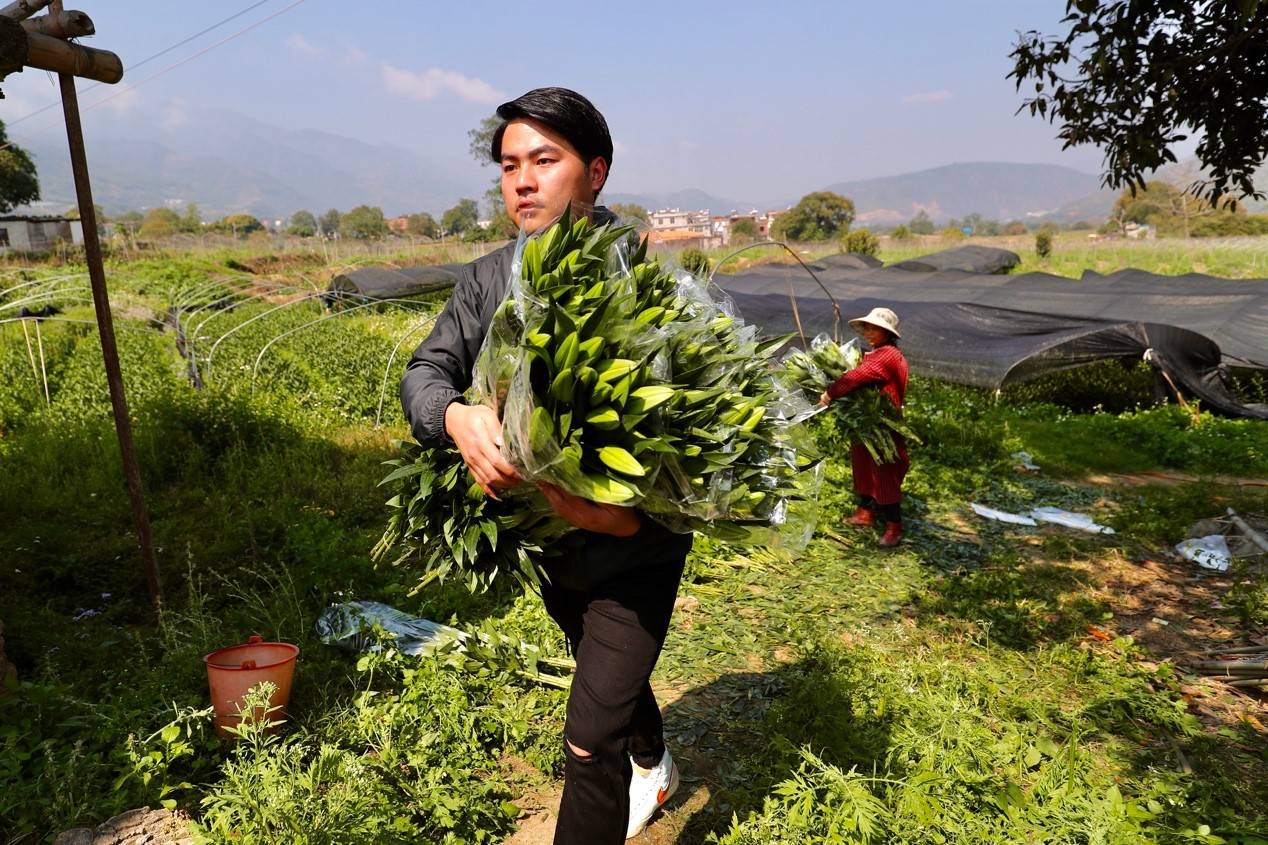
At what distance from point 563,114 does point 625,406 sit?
84 cm

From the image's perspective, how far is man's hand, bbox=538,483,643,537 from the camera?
5.92 ft

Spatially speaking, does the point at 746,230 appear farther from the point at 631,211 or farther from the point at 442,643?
the point at 631,211

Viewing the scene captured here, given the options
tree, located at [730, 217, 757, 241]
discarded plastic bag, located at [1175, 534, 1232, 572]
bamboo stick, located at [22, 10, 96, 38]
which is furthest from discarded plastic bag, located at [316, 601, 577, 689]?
tree, located at [730, 217, 757, 241]

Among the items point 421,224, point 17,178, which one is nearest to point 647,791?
point 17,178

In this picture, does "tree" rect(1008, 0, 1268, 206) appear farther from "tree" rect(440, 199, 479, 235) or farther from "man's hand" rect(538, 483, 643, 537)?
"tree" rect(440, 199, 479, 235)

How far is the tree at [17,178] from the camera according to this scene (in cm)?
3925

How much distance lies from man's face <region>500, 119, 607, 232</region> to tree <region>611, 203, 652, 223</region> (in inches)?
6.4

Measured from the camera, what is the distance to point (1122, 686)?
351 centimetres

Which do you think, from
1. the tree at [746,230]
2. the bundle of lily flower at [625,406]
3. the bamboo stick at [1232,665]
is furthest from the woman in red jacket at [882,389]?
the tree at [746,230]

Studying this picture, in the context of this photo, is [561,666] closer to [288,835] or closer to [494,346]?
[288,835]

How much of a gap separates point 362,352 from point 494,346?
9099 millimetres

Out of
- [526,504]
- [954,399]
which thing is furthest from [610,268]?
[954,399]

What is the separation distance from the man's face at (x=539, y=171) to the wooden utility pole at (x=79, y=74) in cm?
253

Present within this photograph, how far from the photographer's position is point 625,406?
1742 mm
